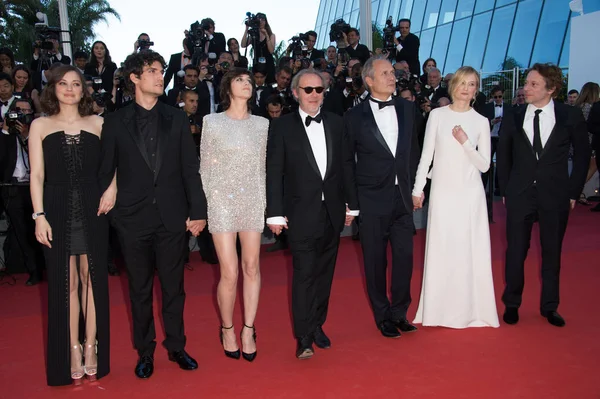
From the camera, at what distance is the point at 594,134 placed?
8.57m

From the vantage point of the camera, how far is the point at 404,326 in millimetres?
3939

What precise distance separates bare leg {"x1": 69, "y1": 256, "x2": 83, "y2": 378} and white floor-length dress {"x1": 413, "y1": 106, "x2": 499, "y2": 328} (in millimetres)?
2266

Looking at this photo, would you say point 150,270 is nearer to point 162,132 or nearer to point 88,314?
point 88,314

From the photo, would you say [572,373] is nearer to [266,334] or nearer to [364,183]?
[364,183]

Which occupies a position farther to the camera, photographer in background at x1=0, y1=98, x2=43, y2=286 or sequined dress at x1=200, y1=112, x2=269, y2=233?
photographer in background at x1=0, y1=98, x2=43, y2=286

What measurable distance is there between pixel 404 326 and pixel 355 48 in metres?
6.11

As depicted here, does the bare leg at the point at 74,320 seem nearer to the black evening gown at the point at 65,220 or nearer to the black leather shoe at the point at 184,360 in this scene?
the black evening gown at the point at 65,220

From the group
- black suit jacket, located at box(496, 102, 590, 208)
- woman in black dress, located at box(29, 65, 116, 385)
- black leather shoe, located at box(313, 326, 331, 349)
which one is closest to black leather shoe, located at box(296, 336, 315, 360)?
black leather shoe, located at box(313, 326, 331, 349)

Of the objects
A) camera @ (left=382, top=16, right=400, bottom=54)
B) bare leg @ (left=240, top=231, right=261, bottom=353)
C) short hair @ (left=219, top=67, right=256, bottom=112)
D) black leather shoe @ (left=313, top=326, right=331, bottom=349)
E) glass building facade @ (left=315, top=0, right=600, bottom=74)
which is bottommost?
black leather shoe @ (left=313, top=326, right=331, bottom=349)

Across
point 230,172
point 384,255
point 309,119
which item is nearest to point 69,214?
point 230,172

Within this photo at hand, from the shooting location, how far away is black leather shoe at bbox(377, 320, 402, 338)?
3828 mm

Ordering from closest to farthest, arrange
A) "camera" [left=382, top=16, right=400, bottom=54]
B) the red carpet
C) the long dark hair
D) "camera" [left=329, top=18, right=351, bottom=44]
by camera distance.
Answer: the red carpet, the long dark hair, "camera" [left=382, top=16, right=400, bottom=54], "camera" [left=329, top=18, right=351, bottom=44]

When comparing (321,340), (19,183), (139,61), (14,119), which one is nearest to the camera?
(139,61)

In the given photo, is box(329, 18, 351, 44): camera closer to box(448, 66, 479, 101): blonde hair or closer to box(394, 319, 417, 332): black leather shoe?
box(448, 66, 479, 101): blonde hair
